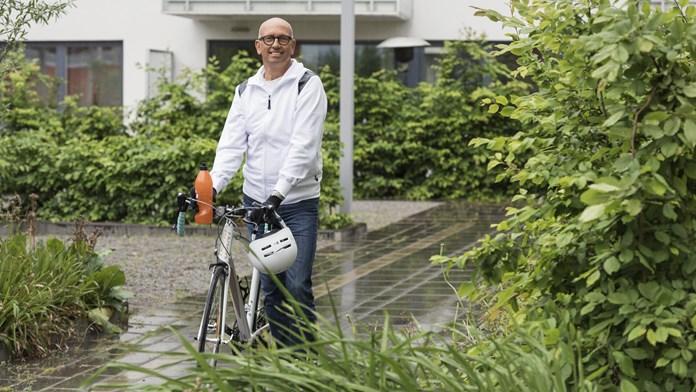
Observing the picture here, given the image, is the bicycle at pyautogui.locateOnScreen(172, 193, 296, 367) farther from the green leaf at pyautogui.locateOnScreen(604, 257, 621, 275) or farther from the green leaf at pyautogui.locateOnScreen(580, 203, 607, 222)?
the green leaf at pyautogui.locateOnScreen(580, 203, 607, 222)

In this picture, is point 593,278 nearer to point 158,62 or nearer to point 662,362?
point 662,362

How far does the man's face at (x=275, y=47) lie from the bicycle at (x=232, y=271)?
2.44 ft

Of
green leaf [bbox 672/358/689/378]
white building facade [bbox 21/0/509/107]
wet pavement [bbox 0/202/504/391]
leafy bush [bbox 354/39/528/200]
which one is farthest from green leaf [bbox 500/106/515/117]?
white building facade [bbox 21/0/509/107]

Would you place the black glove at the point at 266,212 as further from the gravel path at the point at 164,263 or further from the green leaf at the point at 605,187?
the gravel path at the point at 164,263

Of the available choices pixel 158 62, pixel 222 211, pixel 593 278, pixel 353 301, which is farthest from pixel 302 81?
pixel 158 62

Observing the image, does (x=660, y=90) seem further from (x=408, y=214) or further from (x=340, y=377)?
(x=408, y=214)

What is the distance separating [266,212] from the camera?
18.4 feet

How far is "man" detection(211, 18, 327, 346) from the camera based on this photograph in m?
5.99

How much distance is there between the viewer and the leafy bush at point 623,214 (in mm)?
Answer: 3760

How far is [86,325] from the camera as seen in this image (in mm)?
7820

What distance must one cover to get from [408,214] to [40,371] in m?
10.4

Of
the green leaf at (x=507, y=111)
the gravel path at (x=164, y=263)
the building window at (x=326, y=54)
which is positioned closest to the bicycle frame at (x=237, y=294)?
the green leaf at (x=507, y=111)

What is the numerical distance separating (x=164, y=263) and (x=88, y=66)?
1370 cm

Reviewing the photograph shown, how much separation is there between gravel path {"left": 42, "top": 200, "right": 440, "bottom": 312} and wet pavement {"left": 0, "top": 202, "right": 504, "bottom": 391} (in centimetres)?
34
